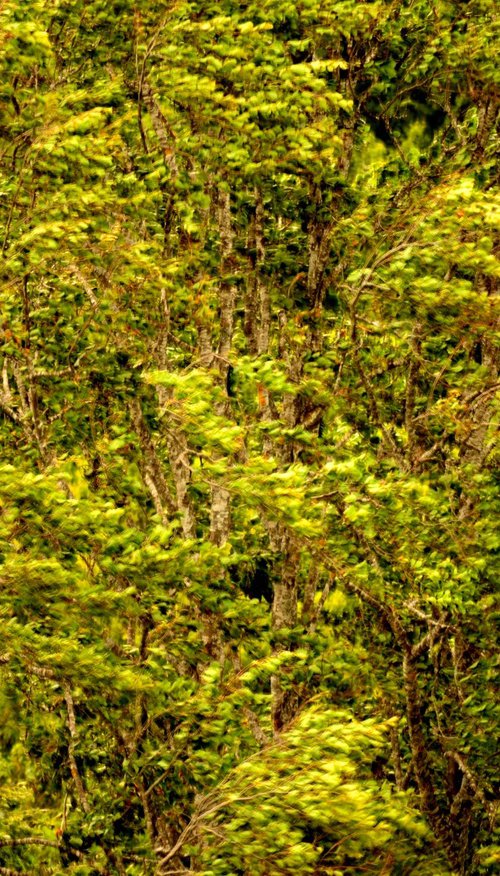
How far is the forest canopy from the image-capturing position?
7930 millimetres

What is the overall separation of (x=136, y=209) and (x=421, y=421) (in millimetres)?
3877

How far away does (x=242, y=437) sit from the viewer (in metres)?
9.52

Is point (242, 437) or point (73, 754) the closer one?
point (73, 754)

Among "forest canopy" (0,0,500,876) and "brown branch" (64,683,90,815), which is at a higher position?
"forest canopy" (0,0,500,876)

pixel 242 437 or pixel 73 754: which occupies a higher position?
pixel 242 437

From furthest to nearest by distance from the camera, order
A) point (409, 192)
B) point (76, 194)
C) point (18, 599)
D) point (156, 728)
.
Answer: point (409, 192), point (156, 728), point (76, 194), point (18, 599)

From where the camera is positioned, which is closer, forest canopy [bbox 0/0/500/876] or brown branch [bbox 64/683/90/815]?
forest canopy [bbox 0/0/500/876]

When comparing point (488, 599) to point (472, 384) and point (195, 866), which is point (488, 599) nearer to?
point (472, 384)

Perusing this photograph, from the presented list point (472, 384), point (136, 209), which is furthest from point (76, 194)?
A: point (472, 384)

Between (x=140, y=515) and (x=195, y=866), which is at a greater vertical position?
(x=140, y=515)

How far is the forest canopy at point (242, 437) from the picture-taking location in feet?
26.0

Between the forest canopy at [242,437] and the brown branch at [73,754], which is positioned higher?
the forest canopy at [242,437]

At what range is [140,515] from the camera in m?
10.7

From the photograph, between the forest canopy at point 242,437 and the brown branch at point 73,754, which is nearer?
the forest canopy at point 242,437
